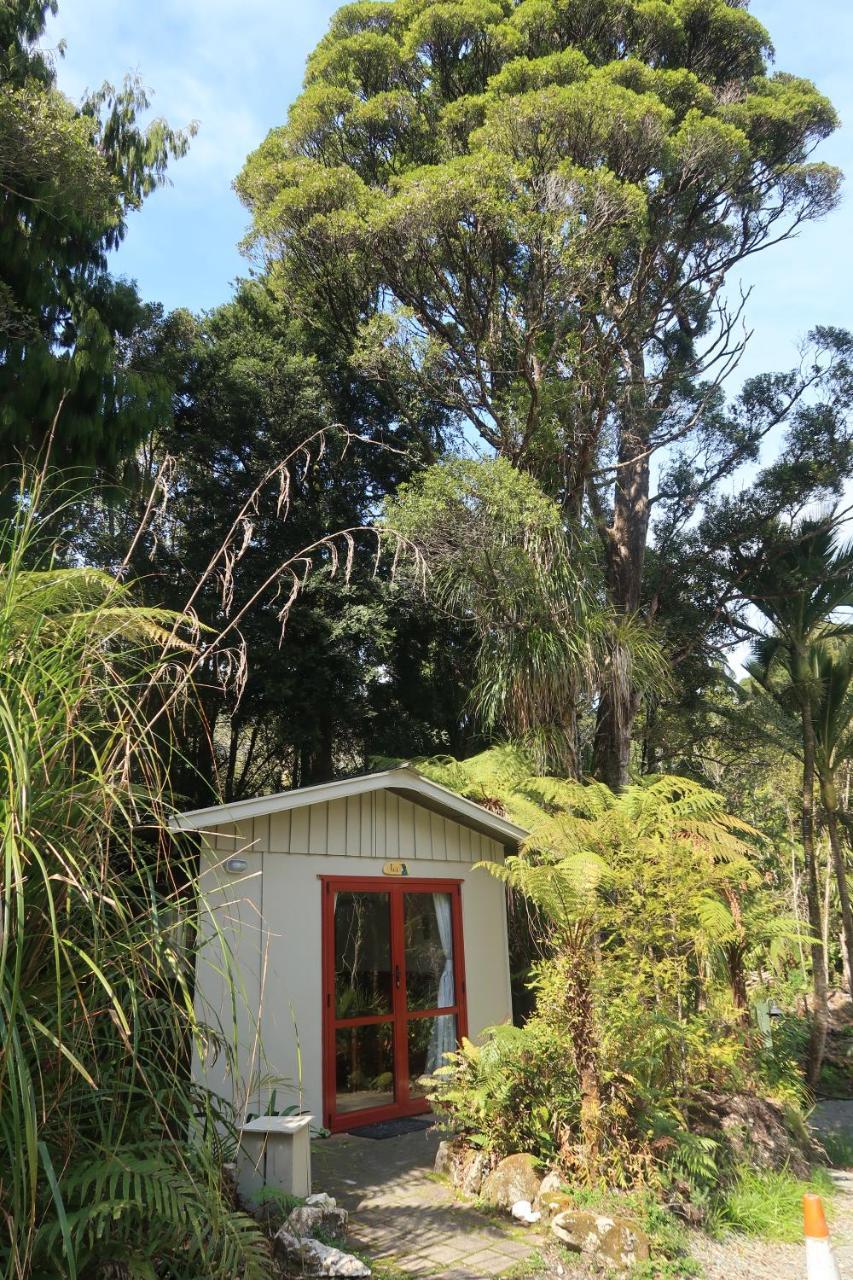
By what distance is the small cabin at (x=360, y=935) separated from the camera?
7.20 m

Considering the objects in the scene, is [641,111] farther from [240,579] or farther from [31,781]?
[31,781]

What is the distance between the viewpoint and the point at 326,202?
12.4 meters

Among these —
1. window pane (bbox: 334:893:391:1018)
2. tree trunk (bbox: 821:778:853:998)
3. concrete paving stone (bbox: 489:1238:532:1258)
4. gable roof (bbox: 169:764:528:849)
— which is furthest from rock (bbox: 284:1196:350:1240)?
tree trunk (bbox: 821:778:853:998)

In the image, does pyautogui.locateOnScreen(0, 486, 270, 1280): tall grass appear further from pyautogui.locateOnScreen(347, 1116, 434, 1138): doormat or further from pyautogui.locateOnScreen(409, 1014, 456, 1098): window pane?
pyautogui.locateOnScreen(409, 1014, 456, 1098): window pane

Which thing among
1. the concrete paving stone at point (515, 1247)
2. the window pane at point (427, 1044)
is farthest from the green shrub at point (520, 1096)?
the window pane at point (427, 1044)

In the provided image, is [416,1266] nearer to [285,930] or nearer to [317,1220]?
[317,1220]

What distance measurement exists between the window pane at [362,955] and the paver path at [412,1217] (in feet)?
3.95

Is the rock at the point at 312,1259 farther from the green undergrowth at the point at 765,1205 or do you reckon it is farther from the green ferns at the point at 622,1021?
the green undergrowth at the point at 765,1205

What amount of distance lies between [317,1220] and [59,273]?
8.65m

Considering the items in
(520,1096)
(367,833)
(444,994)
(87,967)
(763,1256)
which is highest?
(367,833)

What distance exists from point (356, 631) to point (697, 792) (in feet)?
19.4

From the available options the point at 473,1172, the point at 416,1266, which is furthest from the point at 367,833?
the point at 416,1266

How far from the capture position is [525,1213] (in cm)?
516

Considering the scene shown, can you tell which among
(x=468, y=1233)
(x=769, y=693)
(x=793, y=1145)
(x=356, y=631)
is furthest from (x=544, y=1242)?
(x=769, y=693)
